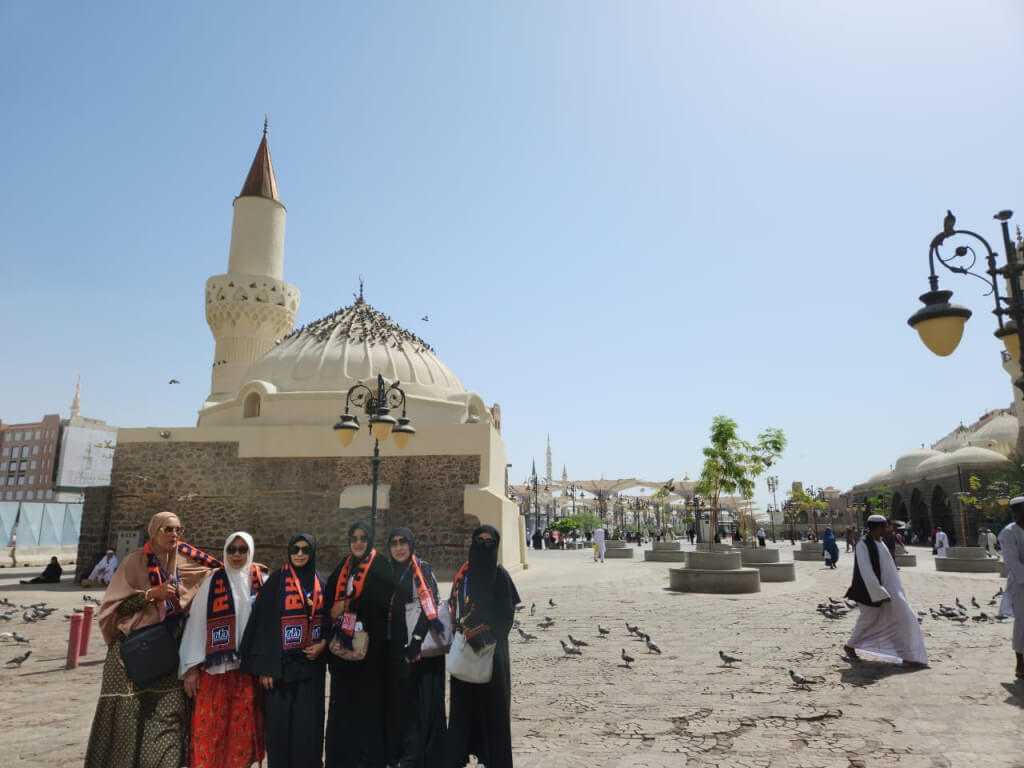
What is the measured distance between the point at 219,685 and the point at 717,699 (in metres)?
3.62

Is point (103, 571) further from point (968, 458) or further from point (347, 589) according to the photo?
point (968, 458)

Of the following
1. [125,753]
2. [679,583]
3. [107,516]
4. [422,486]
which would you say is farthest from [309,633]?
[107,516]

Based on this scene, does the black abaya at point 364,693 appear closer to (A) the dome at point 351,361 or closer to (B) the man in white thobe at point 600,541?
(A) the dome at point 351,361

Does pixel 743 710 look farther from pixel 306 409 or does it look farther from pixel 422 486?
pixel 306 409

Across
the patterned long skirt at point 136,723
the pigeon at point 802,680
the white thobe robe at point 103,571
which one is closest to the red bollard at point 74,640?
the patterned long skirt at point 136,723

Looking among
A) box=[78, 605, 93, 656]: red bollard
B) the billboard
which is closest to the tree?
box=[78, 605, 93, 656]: red bollard

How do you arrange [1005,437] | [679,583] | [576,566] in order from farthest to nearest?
[1005,437]
[576,566]
[679,583]

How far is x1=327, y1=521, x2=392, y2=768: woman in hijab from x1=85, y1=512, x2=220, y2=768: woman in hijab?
788 mm

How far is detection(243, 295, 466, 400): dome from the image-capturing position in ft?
61.3

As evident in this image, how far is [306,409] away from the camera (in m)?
17.7

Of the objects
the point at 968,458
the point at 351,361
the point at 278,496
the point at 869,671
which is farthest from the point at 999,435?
the point at 869,671

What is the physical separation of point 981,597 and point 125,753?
13.6m

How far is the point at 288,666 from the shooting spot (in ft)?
11.4

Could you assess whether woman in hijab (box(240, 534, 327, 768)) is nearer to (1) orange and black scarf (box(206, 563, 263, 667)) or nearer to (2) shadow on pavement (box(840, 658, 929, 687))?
(1) orange and black scarf (box(206, 563, 263, 667))
